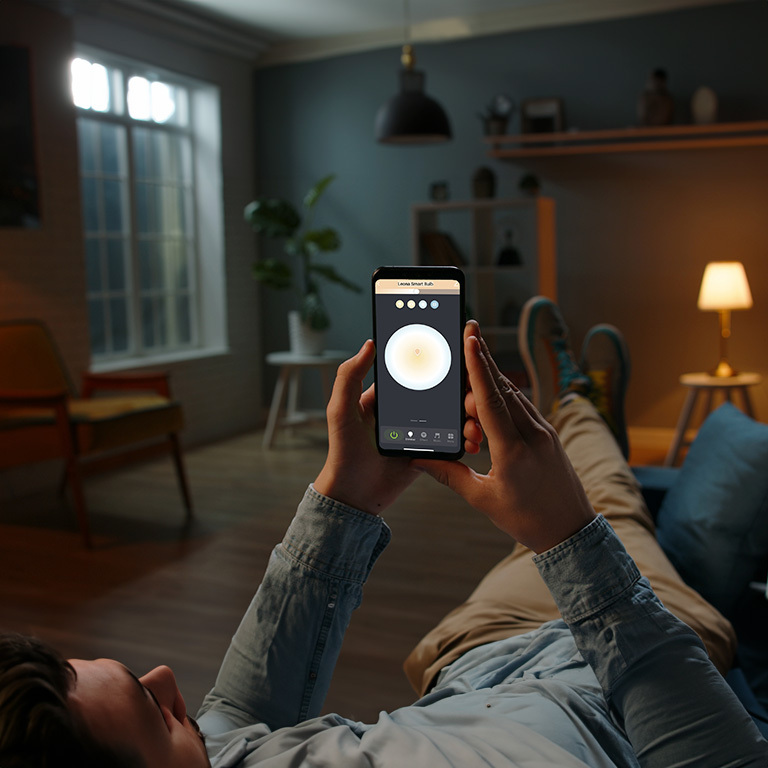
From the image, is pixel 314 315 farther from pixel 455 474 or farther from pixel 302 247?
pixel 455 474

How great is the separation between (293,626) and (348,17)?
14.1 ft

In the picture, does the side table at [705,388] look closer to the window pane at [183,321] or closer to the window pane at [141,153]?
the window pane at [183,321]

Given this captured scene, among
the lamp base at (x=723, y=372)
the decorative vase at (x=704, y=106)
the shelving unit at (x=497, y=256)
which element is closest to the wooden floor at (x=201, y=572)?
the shelving unit at (x=497, y=256)

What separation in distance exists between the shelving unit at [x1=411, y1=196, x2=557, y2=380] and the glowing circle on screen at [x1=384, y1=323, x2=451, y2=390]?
3.70m

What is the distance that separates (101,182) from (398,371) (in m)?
4.05

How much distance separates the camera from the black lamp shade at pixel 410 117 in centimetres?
349

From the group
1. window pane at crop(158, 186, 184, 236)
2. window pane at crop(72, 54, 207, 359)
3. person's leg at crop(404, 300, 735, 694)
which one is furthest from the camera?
window pane at crop(158, 186, 184, 236)

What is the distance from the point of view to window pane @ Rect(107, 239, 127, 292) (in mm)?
4281

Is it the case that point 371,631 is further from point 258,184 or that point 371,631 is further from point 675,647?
point 258,184

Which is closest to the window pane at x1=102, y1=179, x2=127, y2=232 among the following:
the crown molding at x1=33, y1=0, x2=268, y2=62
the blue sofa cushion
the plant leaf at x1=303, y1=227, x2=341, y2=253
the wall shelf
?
the crown molding at x1=33, y1=0, x2=268, y2=62

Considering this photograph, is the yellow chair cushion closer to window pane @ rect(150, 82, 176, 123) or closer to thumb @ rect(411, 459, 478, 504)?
window pane @ rect(150, 82, 176, 123)

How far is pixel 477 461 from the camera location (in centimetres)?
54

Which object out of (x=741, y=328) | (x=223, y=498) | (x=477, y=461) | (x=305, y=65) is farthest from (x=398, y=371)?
(x=305, y=65)

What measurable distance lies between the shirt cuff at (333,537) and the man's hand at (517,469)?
0.50 feet
